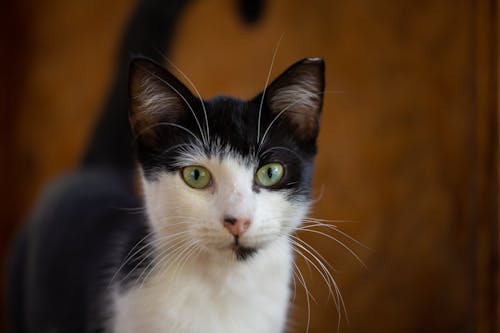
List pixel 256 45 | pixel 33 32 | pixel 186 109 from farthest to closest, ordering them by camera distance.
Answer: pixel 33 32 < pixel 256 45 < pixel 186 109

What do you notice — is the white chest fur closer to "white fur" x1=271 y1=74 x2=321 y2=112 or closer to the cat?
the cat

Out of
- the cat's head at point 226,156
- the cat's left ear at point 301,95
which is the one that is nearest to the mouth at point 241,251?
the cat's head at point 226,156

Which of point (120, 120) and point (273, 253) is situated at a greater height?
point (120, 120)

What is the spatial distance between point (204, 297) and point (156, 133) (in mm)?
209

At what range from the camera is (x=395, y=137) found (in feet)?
3.16

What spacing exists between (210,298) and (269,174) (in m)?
0.17

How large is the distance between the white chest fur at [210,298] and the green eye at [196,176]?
102 mm

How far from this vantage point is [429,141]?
37.7 inches

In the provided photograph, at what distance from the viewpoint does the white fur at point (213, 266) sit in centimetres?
59

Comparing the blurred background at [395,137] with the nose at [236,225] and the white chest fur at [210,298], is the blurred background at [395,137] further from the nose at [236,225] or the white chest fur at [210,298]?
the nose at [236,225]

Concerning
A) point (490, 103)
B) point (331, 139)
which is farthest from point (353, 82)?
point (490, 103)

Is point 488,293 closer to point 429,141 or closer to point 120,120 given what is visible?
point 429,141

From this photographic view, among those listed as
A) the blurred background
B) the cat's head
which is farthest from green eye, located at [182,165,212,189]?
the blurred background

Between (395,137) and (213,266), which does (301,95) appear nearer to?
(213,266)
